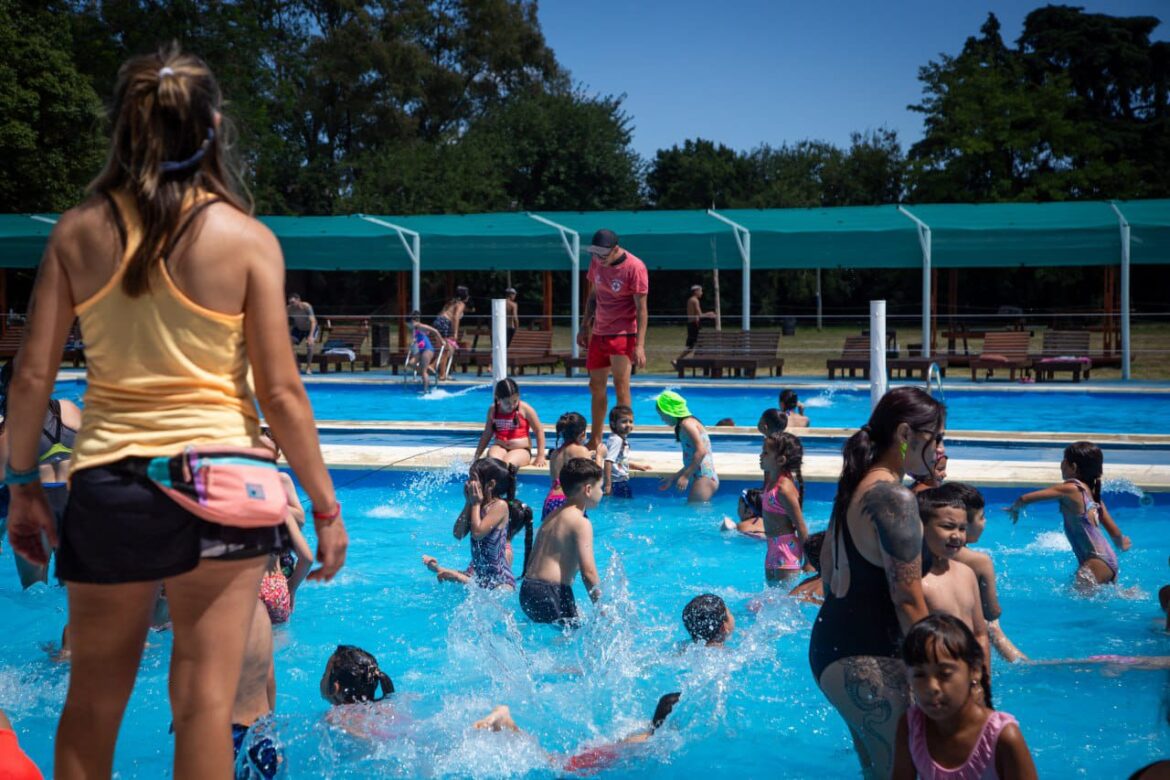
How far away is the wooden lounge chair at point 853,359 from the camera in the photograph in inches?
861

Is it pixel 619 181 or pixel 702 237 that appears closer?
pixel 702 237

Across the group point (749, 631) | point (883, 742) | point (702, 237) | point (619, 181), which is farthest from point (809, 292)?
point (883, 742)

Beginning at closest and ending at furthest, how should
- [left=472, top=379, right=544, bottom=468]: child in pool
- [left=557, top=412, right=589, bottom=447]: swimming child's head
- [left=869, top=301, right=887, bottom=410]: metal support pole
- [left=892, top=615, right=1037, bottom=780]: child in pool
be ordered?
1. [left=892, top=615, right=1037, bottom=780]: child in pool
2. [left=557, top=412, right=589, bottom=447]: swimming child's head
3. [left=472, top=379, right=544, bottom=468]: child in pool
4. [left=869, top=301, right=887, bottom=410]: metal support pole

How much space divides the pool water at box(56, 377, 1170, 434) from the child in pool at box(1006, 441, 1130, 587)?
30.3 feet

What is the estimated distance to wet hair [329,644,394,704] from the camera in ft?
15.7

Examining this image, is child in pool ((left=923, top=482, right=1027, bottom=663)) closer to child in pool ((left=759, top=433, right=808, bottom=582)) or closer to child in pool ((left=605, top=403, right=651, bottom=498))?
child in pool ((left=759, top=433, right=808, bottom=582))

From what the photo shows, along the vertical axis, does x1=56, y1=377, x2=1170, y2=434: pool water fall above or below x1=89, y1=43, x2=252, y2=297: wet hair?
below

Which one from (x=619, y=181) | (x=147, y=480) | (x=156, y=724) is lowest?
(x=156, y=724)

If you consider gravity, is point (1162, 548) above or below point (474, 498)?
below

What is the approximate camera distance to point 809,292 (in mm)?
44344

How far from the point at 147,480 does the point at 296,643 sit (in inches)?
193

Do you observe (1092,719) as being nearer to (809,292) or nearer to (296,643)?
(296,643)

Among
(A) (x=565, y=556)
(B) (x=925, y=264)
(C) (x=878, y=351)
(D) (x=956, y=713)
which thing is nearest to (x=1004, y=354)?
(B) (x=925, y=264)

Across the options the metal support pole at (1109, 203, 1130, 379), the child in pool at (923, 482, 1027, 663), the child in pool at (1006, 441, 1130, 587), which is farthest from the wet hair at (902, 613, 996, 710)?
the metal support pole at (1109, 203, 1130, 379)
